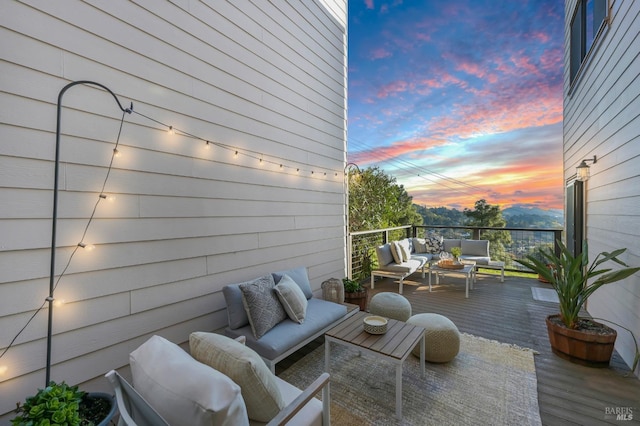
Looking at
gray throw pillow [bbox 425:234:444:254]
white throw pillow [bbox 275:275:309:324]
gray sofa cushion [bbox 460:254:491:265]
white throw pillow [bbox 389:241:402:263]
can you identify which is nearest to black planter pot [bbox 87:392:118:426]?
white throw pillow [bbox 275:275:309:324]

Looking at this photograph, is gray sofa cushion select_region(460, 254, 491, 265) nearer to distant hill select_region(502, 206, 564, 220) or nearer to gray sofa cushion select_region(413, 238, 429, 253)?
gray sofa cushion select_region(413, 238, 429, 253)

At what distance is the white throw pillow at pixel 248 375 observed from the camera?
1.21 m

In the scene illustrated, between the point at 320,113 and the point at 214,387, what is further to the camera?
the point at 320,113

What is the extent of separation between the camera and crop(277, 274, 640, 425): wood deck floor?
1.96 metres

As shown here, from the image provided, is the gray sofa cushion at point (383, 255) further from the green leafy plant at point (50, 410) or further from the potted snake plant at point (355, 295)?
the green leafy plant at point (50, 410)

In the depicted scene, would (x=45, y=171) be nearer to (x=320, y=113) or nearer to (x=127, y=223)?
(x=127, y=223)

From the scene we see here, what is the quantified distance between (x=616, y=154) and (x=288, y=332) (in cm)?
398

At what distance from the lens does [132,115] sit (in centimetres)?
191

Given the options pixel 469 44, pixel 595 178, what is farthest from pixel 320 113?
pixel 469 44

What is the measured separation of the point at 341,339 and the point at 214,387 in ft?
4.62

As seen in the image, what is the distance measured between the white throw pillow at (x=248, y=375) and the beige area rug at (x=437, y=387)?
0.89 meters

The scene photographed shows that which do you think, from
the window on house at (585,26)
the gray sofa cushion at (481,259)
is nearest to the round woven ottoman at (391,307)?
the gray sofa cushion at (481,259)

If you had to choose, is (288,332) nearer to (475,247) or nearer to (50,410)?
(50,410)

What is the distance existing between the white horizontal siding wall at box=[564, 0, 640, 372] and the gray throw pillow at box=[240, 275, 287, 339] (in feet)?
10.7
